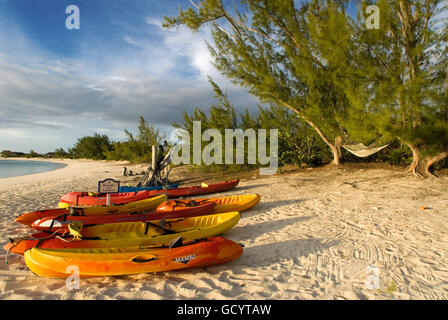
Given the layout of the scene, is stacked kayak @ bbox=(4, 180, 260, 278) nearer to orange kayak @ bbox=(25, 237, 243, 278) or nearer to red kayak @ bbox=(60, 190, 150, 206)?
orange kayak @ bbox=(25, 237, 243, 278)

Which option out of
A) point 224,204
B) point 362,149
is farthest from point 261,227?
point 362,149

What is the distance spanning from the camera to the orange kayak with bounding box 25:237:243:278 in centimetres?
323

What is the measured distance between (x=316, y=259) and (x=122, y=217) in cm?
385

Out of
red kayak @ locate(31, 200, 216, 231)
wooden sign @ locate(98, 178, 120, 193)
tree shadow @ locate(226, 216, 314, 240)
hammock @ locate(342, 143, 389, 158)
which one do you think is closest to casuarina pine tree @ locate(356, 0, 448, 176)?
hammock @ locate(342, 143, 389, 158)

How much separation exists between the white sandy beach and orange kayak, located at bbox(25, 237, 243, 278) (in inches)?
6.5

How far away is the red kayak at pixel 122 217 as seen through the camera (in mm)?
4675

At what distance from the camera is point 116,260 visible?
3.27m

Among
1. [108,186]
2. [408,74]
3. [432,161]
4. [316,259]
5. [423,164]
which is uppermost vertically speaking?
[408,74]

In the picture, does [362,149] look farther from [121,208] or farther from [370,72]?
[121,208]

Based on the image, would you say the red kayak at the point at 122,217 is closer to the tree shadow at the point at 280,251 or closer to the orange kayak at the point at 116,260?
the orange kayak at the point at 116,260

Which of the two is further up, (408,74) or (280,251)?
(408,74)

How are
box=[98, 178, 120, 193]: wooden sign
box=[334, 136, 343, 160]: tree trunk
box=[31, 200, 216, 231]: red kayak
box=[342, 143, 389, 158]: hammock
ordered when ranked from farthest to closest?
box=[334, 136, 343, 160]: tree trunk < box=[342, 143, 389, 158]: hammock < box=[98, 178, 120, 193]: wooden sign < box=[31, 200, 216, 231]: red kayak
